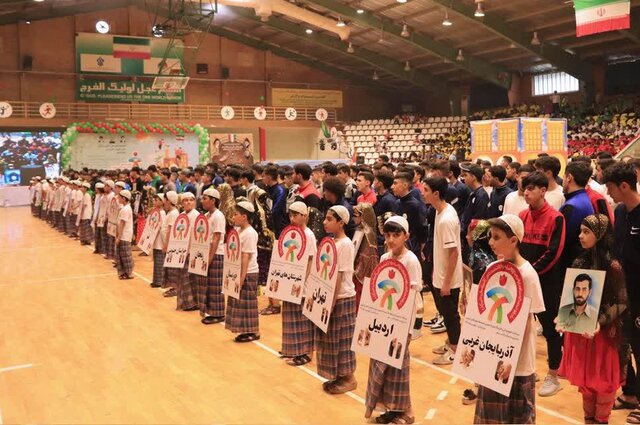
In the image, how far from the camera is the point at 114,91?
83.3 ft

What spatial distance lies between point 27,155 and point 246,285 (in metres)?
22.7

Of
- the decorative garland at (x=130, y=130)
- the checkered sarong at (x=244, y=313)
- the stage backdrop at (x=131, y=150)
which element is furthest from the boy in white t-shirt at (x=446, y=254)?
the decorative garland at (x=130, y=130)

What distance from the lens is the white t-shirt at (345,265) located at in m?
4.28

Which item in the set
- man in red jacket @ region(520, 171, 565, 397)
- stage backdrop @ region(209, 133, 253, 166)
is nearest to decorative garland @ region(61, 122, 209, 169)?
stage backdrop @ region(209, 133, 253, 166)

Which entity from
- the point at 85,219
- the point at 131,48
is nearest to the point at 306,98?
the point at 131,48

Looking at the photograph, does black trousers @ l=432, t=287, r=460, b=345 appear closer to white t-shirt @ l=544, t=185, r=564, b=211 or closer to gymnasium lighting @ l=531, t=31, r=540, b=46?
white t-shirt @ l=544, t=185, r=564, b=211

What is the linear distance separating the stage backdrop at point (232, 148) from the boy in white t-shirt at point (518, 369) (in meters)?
24.0

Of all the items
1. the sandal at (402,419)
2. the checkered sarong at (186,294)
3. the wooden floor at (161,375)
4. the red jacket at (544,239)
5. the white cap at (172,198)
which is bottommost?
the wooden floor at (161,375)

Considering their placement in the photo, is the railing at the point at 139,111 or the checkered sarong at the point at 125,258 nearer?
the checkered sarong at the point at 125,258

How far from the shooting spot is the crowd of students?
3449mm

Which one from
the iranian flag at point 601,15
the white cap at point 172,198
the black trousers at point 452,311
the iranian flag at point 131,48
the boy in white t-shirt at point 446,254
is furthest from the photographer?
the iranian flag at point 131,48

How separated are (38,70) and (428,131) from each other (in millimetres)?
16494

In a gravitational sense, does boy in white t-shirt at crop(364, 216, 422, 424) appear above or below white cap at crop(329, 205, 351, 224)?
below

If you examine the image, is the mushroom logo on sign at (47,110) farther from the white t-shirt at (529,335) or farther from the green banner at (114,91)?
the white t-shirt at (529,335)
